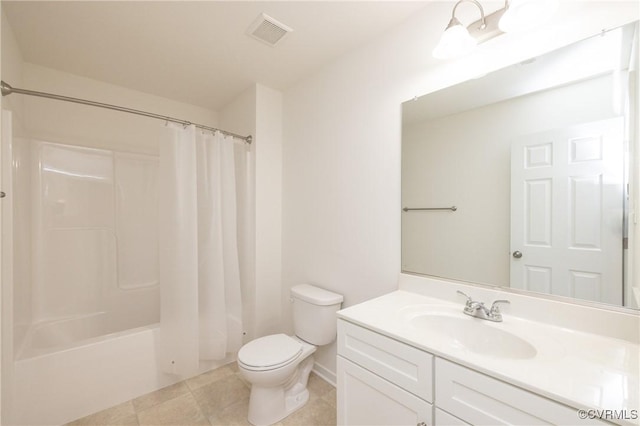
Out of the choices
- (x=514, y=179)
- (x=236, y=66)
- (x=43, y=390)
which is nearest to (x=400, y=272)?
(x=514, y=179)

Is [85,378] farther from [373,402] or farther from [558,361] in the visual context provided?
[558,361]

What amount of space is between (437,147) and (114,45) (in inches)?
86.6

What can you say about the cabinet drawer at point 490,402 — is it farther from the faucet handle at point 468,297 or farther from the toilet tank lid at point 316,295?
the toilet tank lid at point 316,295

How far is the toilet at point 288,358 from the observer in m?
1.50

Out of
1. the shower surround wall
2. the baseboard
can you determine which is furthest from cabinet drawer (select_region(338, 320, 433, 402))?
the shower surround wall

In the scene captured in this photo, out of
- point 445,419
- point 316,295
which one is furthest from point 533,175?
point 316,295

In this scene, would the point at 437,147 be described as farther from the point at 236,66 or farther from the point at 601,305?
the point at 236,66

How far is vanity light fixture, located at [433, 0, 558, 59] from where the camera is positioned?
0.98 meters

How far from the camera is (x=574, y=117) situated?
1.02 m

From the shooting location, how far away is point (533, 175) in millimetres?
1136

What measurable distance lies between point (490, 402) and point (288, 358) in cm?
108

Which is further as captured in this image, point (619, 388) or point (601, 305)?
point (601, 305)

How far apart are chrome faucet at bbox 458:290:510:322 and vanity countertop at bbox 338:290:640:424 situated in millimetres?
26

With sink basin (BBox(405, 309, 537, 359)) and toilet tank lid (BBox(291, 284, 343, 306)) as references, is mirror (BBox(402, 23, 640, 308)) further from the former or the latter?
toilet tank lid (BBox(291, 284, 343, 306))
